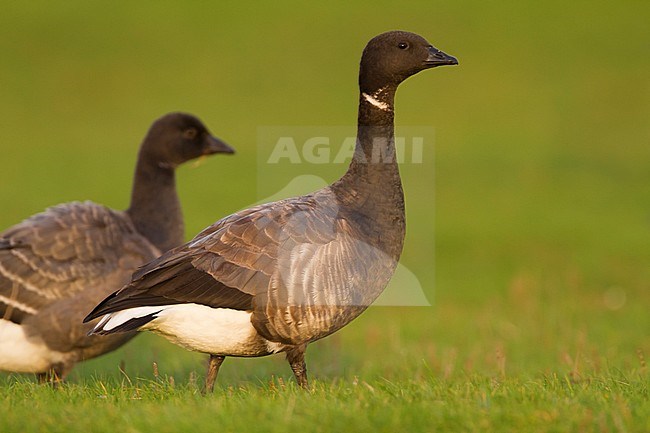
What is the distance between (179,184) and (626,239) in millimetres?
12462

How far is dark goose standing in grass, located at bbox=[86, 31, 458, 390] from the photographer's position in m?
8.08

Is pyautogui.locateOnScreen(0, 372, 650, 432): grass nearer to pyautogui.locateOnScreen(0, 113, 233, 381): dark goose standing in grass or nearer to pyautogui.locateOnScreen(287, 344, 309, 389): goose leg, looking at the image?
pyautogui.locateOnScreen(287, 344, 309, 389): goose leg

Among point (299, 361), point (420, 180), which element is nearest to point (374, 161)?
point (299, 361)

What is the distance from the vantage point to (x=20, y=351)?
985 cm

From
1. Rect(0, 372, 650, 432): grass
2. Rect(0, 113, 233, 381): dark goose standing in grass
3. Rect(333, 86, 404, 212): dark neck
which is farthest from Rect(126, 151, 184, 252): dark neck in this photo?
Rect(0, 372, 650, 432): grass

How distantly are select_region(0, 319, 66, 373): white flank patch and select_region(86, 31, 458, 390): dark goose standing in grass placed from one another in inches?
76.9

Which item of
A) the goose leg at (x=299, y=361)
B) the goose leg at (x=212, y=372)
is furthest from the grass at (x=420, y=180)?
the goose leg at (x=299, y=361)

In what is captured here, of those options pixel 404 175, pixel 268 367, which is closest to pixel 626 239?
pixel 404 175

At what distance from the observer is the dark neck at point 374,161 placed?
8945mm

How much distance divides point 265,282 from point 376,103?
7.52ft

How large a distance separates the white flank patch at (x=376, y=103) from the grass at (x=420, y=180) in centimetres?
253

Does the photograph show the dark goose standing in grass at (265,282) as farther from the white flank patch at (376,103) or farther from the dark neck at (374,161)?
the white flank patch at (376,103)

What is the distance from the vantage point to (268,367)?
449 inches

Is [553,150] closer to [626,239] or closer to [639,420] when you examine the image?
[626,239]
